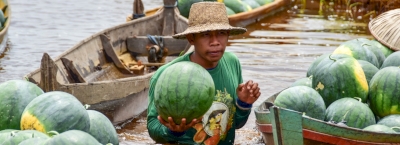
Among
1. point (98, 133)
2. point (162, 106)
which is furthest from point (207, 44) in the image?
point (98, 133)

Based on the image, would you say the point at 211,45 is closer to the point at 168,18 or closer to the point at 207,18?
the point at 207,18

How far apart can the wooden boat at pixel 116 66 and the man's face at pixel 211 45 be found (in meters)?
2.47

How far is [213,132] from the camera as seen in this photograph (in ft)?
14.1

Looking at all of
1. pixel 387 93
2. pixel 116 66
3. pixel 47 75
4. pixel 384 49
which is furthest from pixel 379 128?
pixel 116 66

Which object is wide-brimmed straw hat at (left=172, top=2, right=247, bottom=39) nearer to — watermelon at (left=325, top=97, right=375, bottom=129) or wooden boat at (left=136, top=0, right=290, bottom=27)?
watermelon at (left=325, top=97, right=375, bottom=129)

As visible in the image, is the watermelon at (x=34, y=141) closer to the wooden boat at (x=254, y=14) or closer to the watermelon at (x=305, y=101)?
the watermelon at (x=305, y=101)

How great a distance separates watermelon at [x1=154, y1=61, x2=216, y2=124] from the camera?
3.88 m

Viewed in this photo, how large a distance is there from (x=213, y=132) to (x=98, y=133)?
0.98 meters

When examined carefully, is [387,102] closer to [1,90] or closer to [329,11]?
[1,90]

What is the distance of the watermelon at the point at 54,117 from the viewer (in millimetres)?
3389

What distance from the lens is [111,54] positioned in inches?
367

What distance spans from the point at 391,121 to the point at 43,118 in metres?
2.60

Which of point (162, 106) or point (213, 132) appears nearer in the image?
point (162, 106)

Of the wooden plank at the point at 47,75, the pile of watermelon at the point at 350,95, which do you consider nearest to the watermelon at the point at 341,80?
the pile of watermelon at the point at 350,95
